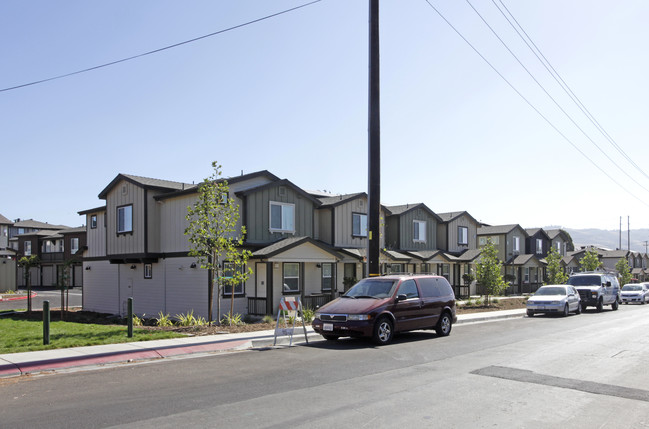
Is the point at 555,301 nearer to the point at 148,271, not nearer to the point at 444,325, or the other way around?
the point at 444,325

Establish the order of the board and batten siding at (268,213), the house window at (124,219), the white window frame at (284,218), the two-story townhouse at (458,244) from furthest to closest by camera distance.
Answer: the two-story townhouse at (458,244) < the house window at (124,219) < the white window frame at (284,218) < the board and batten siding at (268,213)

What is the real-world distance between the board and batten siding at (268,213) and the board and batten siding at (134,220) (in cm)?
503

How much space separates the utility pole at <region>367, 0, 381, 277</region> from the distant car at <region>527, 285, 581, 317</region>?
35.9ft

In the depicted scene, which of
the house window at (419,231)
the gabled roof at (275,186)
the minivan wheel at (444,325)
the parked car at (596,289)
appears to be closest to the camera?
the minivan wheel at (444,325)

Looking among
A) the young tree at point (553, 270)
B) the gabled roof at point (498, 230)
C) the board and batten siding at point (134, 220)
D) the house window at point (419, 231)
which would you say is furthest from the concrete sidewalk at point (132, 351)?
the gabled roof at point (498, 230)

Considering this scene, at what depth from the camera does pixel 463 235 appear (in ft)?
136

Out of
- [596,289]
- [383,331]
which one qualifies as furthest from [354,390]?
[596,289]

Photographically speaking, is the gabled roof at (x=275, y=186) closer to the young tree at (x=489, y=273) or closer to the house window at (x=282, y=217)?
the house window at (x=282, y=217)

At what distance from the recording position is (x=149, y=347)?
486 inches

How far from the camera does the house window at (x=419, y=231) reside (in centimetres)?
3619

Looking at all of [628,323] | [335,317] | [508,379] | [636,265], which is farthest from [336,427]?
[636,265]

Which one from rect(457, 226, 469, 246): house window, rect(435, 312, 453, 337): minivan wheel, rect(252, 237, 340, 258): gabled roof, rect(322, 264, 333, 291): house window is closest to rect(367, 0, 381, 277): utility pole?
rect(435, 312, 453, 337): minivan wheel

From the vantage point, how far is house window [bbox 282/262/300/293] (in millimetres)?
24500

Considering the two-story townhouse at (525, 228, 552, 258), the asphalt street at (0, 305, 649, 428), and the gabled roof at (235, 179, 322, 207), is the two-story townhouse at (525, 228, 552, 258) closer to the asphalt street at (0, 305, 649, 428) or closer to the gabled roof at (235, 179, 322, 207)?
the gabled roof at (235, 179, 322, 207)
